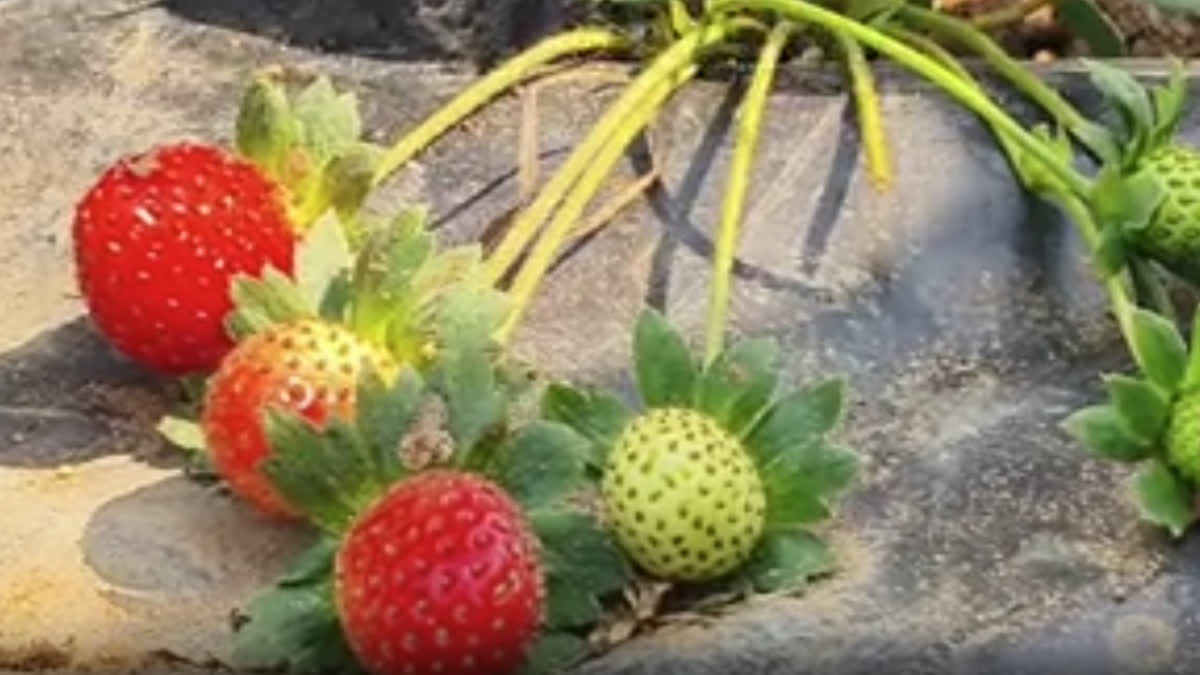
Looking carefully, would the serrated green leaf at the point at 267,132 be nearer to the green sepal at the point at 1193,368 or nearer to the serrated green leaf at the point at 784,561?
the serrated green leaf at the point at 784,561

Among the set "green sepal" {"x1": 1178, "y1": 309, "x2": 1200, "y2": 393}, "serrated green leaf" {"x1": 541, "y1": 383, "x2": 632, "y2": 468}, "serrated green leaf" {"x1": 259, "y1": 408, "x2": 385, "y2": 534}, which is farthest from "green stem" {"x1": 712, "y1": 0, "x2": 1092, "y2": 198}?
"serrated green leaf" {"x1": 259, "y1": 408, "x2": 385, "y2": 534}

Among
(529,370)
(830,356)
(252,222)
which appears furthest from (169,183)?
(830,356)

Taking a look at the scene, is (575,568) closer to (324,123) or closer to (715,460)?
(715,460)

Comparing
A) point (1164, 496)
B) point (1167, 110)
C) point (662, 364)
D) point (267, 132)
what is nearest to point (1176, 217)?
point (1167, 110)

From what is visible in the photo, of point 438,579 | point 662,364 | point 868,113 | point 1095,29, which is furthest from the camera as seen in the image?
point 1095,29

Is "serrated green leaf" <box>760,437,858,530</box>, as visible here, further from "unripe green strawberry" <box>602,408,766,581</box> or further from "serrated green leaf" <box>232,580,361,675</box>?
"serrated green leaf" <box>232,580,361,675</box>

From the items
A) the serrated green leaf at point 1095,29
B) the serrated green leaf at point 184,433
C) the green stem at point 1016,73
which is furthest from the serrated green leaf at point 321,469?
the serrated green leaf at point 1095,29
